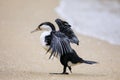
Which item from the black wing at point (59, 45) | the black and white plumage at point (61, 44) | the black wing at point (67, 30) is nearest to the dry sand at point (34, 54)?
the black and white plumage at point (61, 44)

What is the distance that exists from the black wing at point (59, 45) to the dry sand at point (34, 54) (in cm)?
42

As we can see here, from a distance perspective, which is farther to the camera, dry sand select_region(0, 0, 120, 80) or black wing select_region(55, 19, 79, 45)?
black wing select_region(55, 19, 79, 45)

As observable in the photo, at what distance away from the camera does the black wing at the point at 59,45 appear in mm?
11805

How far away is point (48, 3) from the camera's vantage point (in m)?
24.5

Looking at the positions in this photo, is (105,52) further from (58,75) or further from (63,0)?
(63,0)

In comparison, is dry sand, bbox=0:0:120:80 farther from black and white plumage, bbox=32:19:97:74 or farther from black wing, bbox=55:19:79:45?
black wing, bbox=55:19:79:45

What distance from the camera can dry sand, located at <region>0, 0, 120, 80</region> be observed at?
12.1 m

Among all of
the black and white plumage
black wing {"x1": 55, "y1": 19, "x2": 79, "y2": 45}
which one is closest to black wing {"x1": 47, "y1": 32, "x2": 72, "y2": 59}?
the black and white plumage

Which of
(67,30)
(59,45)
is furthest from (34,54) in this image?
(59,45)

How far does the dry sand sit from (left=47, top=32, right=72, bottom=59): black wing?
0.42 metres

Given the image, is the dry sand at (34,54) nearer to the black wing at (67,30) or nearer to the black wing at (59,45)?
the black wing at (59,45)

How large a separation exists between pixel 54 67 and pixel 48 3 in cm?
1126

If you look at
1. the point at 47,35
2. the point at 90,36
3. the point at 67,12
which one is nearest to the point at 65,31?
the point at 47,35

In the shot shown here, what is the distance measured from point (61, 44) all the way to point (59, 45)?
38mm
